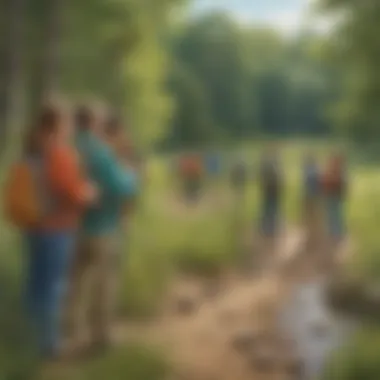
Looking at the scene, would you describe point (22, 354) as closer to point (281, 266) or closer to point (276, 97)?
point (281, 266)

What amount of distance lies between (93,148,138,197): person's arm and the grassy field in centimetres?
3

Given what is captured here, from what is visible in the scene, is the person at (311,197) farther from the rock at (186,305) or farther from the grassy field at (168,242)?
the rock at (186,305)

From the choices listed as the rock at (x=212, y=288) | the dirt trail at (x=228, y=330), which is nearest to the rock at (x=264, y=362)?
the dirt trail at (x=228, y=330)

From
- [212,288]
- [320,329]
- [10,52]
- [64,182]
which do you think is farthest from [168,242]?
[10,52]

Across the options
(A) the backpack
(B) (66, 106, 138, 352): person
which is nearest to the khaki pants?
(B) (66, 106, 138, 352): person

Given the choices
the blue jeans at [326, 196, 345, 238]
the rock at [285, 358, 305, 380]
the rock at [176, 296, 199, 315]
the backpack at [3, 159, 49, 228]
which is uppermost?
the backpack at [3, 159, 49, 228]

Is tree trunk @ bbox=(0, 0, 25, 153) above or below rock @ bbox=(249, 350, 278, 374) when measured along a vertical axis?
above

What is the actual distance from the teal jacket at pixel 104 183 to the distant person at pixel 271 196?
0.26m

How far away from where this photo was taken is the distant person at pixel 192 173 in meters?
2.22

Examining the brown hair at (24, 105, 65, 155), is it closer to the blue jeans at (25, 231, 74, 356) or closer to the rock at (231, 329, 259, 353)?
the blue jeans at (25, 231, 74, 356)

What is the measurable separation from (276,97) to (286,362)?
1.71 feet

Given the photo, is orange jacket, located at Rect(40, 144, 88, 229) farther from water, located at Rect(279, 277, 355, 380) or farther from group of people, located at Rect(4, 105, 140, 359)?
water, located at Rect(279, 277, 355, 380)

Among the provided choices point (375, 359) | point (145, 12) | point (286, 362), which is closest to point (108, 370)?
point (286, 362)

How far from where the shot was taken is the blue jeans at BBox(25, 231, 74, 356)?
2195 millimetres
